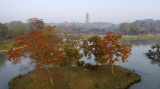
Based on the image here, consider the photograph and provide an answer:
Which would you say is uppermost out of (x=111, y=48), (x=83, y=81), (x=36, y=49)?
(x=36, y=49)

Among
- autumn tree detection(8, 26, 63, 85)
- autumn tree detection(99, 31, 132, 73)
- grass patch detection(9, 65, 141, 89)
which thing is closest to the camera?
autumn tree detection(8, 26, 63, 85)

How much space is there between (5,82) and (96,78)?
15.4 meters

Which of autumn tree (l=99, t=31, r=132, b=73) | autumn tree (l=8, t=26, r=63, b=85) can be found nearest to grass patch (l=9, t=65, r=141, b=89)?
autumn tree (l=99, t=31, r=132, b=73)

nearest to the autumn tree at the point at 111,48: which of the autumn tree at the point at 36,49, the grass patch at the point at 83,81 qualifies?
the grass patch at the point at 83,81

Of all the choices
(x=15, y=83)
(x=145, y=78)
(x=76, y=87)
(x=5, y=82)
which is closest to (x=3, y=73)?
(x=5, y=82)

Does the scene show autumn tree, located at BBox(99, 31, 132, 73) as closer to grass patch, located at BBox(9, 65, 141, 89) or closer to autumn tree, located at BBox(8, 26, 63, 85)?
grass patch, located at BBox(9, 65, 141, 89)

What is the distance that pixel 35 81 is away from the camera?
58.0ft

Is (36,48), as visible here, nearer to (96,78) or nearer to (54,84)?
(54,84)

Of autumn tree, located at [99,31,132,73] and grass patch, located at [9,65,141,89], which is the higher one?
autumn tree, located at [99,31,132,73]

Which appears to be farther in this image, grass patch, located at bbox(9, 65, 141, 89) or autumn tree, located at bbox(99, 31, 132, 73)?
autumn tree, located at bbox(99, 31, 132, 73)

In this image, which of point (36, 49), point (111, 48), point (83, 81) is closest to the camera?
point (36, 49)

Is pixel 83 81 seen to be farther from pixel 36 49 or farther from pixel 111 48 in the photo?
pixel 36 49

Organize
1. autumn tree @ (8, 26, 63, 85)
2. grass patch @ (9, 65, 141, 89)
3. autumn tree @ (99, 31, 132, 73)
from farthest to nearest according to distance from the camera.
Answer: autumn tree @ (99, 31, 132, 73), grass patch @ (9, 65, 141, 89), autumn tree @ (8, 26, 63, 85)

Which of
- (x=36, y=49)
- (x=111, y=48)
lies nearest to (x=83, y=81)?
(x=111, y=48)
